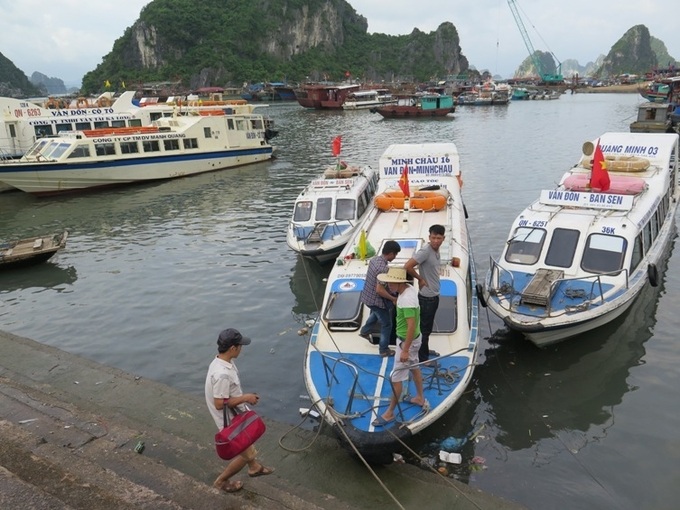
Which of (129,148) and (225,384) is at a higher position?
(129,148)

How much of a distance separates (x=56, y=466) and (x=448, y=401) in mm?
5489

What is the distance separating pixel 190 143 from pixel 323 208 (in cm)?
1977

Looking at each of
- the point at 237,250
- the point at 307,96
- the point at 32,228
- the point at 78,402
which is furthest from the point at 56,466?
the point at 307,96

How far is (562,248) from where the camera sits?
1194 cm

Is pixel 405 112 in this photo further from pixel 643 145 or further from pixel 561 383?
pixel 561 383

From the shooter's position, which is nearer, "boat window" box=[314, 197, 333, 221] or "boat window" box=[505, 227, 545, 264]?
"boat window" box=[505, 227, 545, 264]

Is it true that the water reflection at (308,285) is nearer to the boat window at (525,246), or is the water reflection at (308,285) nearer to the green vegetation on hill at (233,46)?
the boat window at (525,246)

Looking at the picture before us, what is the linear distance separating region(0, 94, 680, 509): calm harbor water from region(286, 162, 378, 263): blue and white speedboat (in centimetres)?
114

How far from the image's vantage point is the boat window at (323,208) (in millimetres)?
17219

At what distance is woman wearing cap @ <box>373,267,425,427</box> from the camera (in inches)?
282

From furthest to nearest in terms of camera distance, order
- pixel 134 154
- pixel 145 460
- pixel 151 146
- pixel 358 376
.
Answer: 1. pixel 151 146
2. pixel 134 154
3. pixel 358 376
4. pixel 145 460

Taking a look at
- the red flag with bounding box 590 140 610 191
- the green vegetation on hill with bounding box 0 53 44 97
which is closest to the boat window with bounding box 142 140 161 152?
the red flag with bounding box 590 140 610 191

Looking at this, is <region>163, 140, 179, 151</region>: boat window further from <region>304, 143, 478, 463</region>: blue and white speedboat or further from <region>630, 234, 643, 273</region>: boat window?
<region>630, 234, 643, 273</region>: boat window

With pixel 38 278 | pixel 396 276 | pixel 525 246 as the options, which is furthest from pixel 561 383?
pixel 38 278
